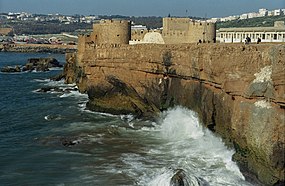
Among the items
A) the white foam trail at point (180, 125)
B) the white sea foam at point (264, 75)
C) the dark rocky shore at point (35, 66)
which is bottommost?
the white foam trail at point (180, 125)

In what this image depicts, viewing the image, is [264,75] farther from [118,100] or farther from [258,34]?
[258,34]

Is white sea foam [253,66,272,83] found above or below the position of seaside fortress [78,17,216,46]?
below

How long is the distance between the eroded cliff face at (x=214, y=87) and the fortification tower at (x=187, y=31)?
5810 millimetres

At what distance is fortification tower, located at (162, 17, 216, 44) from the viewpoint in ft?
105

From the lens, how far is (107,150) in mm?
19422

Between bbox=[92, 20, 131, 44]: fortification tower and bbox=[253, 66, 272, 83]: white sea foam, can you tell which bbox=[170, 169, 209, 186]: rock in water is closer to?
bbox=[253, 66, 272, 83]: white sea foam

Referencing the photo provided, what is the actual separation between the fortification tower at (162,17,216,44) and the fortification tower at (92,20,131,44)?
282 centimetres

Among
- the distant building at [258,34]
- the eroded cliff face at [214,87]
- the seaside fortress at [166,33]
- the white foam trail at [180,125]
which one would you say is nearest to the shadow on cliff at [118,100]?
the eroded cliff face at [214,87]

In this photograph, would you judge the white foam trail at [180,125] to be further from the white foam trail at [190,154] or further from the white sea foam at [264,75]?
the white sea foam at [264,75]

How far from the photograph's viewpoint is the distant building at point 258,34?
33.4 m

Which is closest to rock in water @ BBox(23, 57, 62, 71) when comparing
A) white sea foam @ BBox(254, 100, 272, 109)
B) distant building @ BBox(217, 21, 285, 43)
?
distant building @ BBox(217, 21, 285, 43)

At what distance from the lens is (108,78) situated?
1144 inches

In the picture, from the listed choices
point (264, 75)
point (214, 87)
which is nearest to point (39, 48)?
A: point (214, 87)

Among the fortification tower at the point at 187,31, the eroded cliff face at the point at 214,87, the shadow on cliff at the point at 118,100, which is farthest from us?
the fortification tower at the point at 187,31
